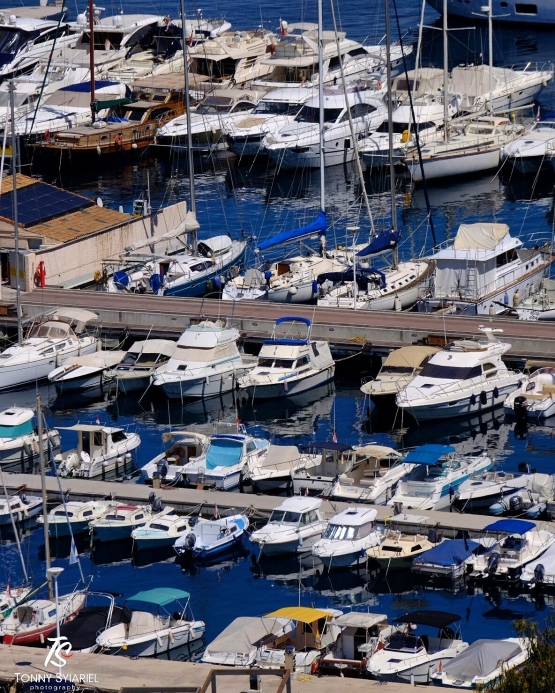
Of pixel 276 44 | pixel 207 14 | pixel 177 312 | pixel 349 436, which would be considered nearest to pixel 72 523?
pixel 349 436

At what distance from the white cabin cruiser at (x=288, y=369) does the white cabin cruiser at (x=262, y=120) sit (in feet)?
106

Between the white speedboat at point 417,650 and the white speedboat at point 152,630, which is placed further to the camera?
the white speedboat at point 152,630

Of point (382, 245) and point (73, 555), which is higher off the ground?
point (382, 245)

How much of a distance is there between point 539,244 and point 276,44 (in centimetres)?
3348

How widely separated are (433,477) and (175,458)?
773 cm

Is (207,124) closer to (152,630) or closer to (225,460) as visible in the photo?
(225,460)

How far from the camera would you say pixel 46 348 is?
6147 cm

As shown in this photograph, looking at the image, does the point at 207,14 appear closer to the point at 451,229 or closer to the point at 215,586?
the point at 451,229

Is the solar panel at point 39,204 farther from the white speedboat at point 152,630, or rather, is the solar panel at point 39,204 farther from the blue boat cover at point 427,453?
the white speedboat at point 152,630

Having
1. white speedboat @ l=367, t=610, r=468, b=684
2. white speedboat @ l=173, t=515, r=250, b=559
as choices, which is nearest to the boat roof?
white speedboat @ l=367, t=610, r=468, b=684

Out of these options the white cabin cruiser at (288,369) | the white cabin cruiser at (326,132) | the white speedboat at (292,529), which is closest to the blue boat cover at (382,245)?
the white cabin cruiser at (288,369)

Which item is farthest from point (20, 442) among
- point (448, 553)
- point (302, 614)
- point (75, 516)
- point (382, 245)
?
point (382, 245)

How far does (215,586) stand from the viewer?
45812 millimetres

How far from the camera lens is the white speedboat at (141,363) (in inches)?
2366
